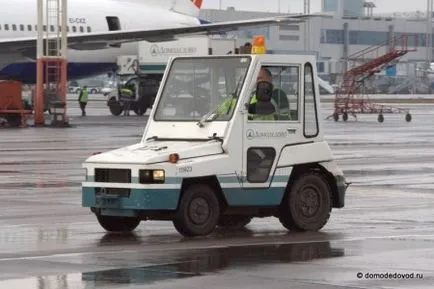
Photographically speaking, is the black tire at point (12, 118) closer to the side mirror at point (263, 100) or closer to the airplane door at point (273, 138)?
the airplane door at point (273, 138)

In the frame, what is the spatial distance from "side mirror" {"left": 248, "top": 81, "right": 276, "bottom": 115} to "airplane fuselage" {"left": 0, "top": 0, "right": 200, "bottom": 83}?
117 ft

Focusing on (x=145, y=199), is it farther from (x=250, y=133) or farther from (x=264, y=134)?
(x=264, y=134)

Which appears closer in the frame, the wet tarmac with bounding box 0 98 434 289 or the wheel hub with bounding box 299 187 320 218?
the wet tarmac with bounding box 0 98 434 289

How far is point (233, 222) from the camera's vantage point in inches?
632

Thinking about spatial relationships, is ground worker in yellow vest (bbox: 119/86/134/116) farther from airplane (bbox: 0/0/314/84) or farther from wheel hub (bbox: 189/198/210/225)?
wheel hub (bbox: 189/198/210/225)

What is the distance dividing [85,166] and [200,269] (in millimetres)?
3498

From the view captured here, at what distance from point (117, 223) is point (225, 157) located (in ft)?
5.11

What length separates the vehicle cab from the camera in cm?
1461

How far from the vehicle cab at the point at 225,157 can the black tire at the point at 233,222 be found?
13mm

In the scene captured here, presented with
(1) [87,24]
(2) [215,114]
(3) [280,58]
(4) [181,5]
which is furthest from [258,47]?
(4) [181,5]

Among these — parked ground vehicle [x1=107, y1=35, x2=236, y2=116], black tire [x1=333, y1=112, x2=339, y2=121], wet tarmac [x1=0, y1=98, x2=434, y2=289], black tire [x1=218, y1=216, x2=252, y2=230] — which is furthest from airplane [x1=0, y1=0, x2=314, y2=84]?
black tire [x1=218, y1=216, x2=252, y2=230]

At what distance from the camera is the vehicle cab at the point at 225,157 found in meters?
14.6

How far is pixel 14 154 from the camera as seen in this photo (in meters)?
30.7

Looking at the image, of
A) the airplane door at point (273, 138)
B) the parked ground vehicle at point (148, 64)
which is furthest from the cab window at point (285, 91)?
the parked ground vehicle at point (148, 64)
